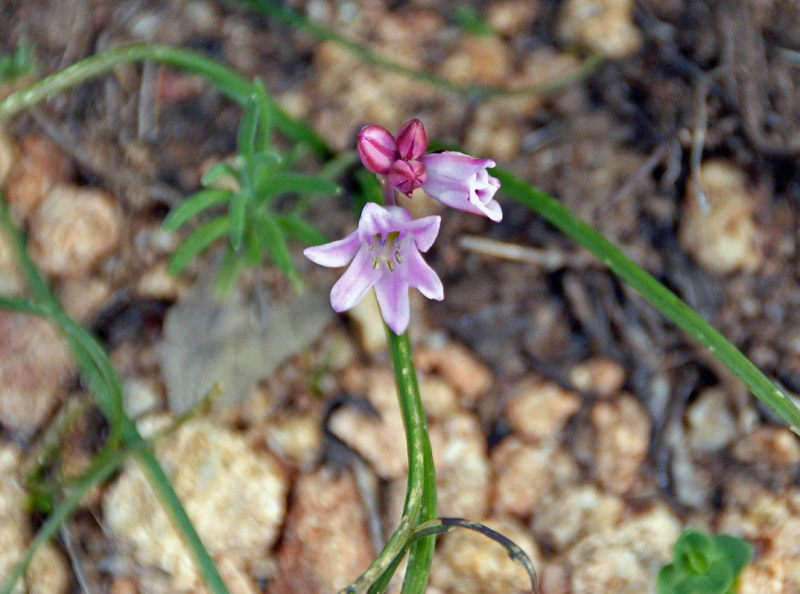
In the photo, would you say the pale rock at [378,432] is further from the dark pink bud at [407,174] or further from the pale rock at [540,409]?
the dark pink bud at [407,174]

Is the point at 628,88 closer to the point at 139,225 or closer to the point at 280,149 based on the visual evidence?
the point at 280,149

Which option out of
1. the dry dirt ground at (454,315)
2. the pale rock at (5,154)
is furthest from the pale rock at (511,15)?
the pale rock at (5,154)

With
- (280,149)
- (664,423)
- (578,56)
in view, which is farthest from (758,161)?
(280,149)

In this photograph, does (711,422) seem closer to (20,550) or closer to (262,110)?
(262,110)

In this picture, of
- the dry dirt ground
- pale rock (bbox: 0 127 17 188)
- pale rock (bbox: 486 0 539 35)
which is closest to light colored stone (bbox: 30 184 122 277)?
the dry dirt ground

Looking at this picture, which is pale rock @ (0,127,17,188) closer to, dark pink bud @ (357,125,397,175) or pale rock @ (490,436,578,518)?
dark pink bud @ (357,125,397,175)
